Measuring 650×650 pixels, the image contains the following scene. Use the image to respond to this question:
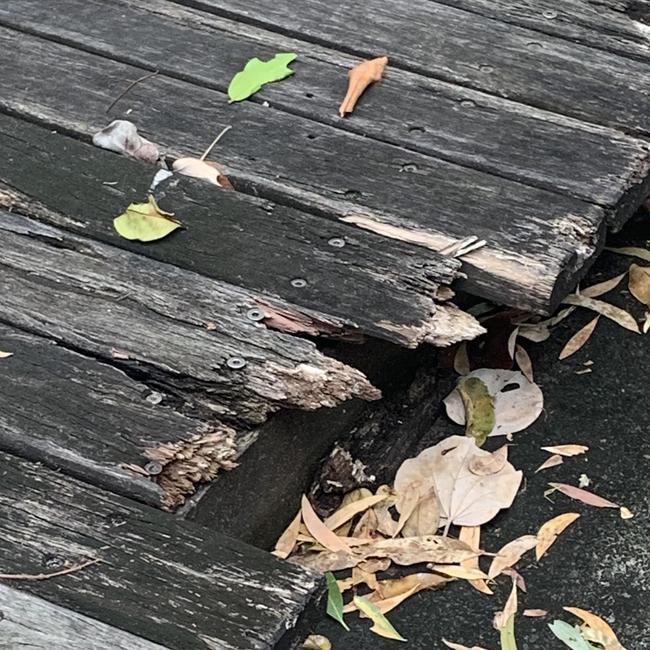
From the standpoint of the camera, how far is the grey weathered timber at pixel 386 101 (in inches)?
115

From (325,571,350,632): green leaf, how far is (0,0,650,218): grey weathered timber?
1017mm

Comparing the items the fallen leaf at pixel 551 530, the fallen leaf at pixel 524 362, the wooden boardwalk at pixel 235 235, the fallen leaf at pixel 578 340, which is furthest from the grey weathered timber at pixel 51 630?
the fallen leaf at pixel 578 340

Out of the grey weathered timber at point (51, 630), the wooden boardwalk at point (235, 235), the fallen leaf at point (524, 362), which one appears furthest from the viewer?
the fallen leaf at point (524, 362)

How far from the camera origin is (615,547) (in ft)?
8.57

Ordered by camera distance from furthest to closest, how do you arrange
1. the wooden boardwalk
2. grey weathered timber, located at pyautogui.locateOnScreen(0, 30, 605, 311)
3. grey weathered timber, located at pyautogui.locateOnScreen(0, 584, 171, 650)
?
grey weathered timber, located at pyautogui.locateOnScreen(0, 30, 605, 311) < the wooden boardwalk < grey weathered timber, located at pyautogui.locateOnScreen(0, 584, 171, 650)

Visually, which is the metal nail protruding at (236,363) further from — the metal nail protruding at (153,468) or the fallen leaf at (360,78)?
the fallen leaf at (360,78)

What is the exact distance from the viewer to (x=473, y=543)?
2.63m

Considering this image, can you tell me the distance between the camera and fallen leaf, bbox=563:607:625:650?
94.6 inches

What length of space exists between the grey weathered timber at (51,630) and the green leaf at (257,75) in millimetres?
1546

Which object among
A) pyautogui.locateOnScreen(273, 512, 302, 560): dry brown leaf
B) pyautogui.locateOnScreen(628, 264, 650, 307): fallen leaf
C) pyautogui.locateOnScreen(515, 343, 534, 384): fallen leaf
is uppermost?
pyautogui.locateOnScreen(628, 264, 650, 307): fallen leaf

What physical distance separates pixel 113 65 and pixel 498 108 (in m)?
0.98

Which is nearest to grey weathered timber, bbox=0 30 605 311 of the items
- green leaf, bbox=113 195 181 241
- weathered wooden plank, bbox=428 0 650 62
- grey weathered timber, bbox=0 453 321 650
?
green leaf, bbox=113 195 181 241

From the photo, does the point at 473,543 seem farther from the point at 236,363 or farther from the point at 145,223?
the point at 145,223

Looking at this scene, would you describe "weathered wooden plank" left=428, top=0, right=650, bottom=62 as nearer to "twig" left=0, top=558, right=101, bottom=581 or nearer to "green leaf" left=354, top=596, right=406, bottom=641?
"green leaf" left=354, top=596, right=406, bottom=641
